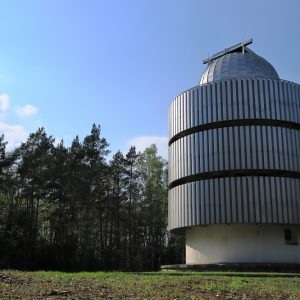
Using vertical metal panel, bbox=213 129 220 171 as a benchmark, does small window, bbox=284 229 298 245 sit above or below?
below

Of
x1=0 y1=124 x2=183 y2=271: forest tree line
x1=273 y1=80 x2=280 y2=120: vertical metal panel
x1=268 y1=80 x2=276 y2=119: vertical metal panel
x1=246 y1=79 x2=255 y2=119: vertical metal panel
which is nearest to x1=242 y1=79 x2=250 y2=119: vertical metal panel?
x1=246 y1=79 x2=255 y2=119: vertical metal panel

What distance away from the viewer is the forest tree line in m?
43.1

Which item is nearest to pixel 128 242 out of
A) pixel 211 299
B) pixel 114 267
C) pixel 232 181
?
pixel 114 267

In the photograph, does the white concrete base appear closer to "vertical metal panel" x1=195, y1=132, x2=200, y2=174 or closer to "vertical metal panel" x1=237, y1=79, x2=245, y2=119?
"vertical metal panel" x1=195, y1=132, x2=200, y2=174

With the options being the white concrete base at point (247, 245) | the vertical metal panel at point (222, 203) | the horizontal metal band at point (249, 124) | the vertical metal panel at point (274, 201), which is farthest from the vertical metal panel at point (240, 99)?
the white concrete base at point (247, 245)

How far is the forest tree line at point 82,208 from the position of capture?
43062 mm

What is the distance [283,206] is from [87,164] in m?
24.8

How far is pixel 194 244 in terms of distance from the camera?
31.6 m

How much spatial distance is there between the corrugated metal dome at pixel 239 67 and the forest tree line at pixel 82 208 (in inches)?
648

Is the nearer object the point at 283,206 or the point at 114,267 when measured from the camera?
the point at 283,206

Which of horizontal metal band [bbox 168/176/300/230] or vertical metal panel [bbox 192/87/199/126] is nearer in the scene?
horizontal metal band [bbox 168/176/300/230]

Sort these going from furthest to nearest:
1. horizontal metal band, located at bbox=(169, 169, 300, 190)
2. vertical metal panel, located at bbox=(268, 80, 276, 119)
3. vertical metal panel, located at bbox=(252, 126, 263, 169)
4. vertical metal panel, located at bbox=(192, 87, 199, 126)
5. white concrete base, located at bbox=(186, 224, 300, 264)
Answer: vertical metal panel, located at bbox=(192, 87, 199, 126) < vertical metal panel, located at bbox=(268, 80, 276, 119) < horizontal metal band, located at bbox=(169, 169, 300, 190) < vertical metal panel, located at bbox=(252, 126, 263, 169) < white concrete base, located at bbox=(186, 224, 300, 264)

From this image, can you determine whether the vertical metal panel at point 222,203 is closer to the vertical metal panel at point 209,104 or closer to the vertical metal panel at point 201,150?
the vertical metal panel at point 201,150

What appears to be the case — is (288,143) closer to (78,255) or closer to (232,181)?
(232,181)
